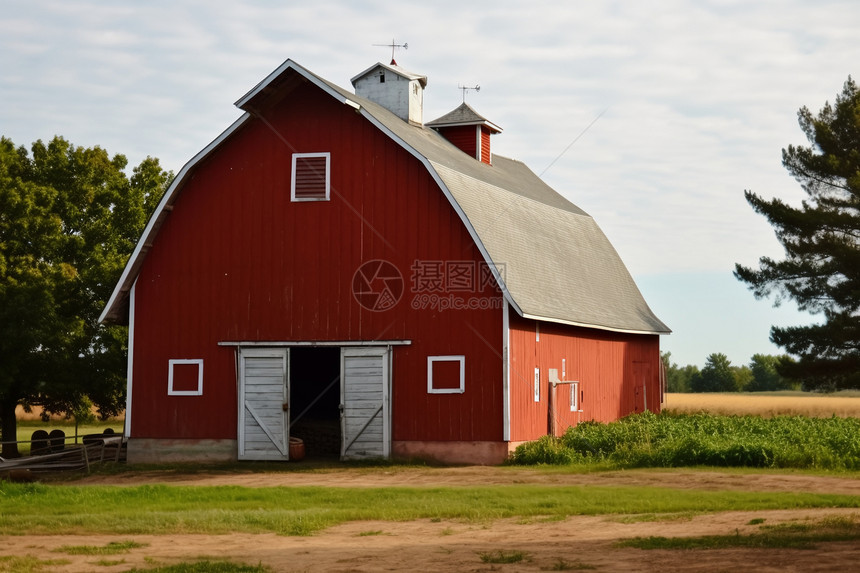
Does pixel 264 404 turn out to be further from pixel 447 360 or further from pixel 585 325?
pixel 585 325

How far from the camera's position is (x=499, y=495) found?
57.4ft

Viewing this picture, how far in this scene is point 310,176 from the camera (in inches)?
958

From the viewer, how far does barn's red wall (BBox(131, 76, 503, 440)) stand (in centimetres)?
2330

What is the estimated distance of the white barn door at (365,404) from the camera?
23.5 meters

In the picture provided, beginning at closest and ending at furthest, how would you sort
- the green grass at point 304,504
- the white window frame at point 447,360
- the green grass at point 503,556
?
the green grass at point 503,556 → the green grass at point 304,504 → the white window frame at point 447,360

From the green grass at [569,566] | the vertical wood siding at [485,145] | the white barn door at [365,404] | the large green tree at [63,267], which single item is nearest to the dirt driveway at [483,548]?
the green grass at [569,566]

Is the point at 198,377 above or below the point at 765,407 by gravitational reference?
above

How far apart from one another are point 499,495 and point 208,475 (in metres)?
7.04

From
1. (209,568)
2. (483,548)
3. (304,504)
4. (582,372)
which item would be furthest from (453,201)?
(209,568)

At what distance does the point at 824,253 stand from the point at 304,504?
26.1 meters

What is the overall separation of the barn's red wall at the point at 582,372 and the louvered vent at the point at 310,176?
5.09 meters

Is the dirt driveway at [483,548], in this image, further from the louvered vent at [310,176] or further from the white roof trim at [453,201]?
the louvered vent at [310,176]

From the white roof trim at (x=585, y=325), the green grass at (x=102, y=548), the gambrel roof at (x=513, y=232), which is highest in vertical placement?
the gambrel roof at (x=513, y=232)

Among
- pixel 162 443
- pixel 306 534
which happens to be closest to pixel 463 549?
→ pixel 306 534
